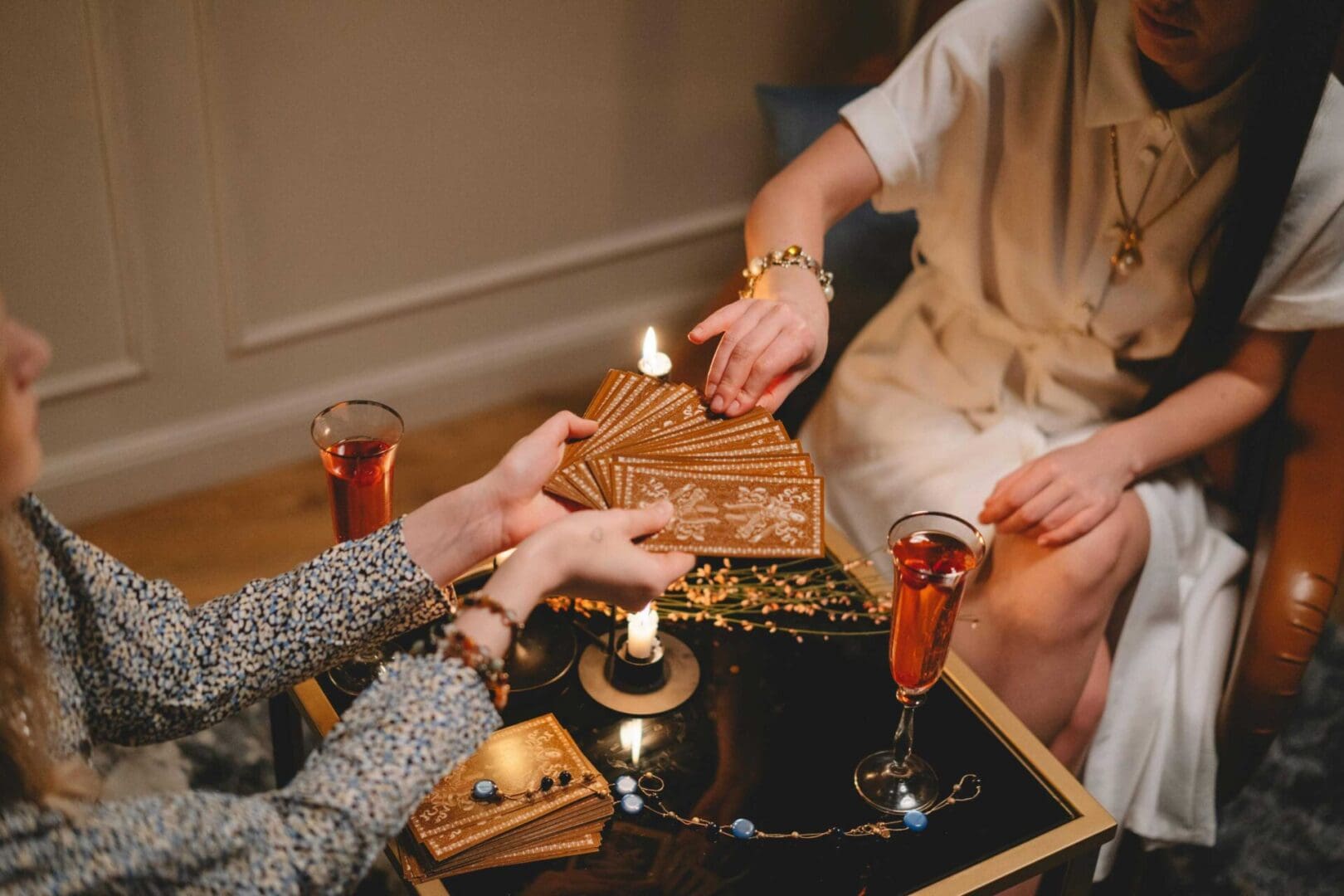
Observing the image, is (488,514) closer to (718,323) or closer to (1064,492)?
(718,323)

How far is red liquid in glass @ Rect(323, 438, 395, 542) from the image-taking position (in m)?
1.72

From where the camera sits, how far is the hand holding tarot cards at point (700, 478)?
65.9 inches

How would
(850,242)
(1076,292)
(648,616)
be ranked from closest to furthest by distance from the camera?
1. (648,616)
2. (1076,292)
3. (850,242)

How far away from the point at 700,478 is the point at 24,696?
80cm

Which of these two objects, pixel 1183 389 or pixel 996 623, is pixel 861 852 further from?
pixel 1183 389

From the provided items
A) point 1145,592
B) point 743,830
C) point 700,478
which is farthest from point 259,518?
point 1145,592

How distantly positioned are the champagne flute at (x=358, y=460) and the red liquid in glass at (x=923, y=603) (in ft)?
2.17

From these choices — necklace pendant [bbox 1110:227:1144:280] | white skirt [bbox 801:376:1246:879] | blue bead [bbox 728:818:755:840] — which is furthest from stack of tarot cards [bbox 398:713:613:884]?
necklace pendant [bbox 1110:227:1144:280]

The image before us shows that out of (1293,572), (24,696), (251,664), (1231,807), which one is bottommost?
(1231,807)

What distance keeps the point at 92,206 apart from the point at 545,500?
4.85 feet

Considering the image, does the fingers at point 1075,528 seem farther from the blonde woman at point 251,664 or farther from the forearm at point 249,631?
the forearm at point 249,631

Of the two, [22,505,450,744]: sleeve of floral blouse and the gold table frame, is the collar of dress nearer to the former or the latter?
the gold table frame

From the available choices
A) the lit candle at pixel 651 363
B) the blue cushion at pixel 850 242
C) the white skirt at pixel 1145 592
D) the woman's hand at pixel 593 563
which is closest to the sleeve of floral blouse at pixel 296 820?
the woman's hand at pixel 593 563

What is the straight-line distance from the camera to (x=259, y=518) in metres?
3.09
